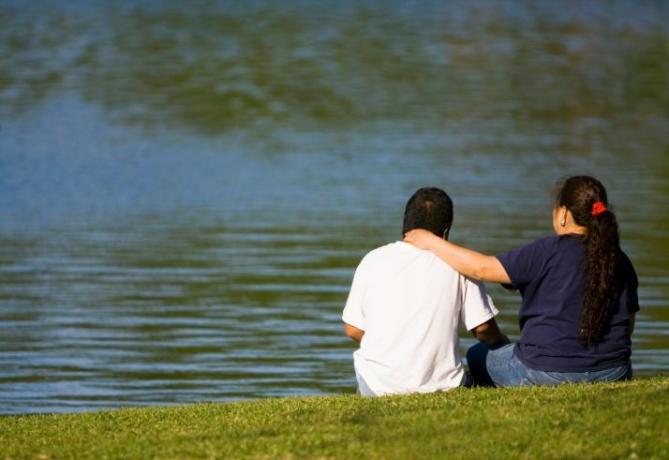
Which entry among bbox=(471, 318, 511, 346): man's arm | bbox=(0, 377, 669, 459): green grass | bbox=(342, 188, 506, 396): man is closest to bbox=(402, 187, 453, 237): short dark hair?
bbox=(342, 188, 506, 396): man

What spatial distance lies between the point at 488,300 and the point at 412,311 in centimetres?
43

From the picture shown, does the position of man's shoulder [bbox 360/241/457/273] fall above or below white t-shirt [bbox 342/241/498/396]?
above

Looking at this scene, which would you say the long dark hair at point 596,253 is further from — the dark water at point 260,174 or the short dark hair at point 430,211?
the dark water at point 260,174

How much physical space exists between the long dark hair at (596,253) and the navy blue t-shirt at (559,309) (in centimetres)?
6

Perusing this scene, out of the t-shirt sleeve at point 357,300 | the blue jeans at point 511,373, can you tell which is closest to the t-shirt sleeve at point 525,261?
the blue jeans at point 511,373

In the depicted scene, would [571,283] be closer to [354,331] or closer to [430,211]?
[430,211]

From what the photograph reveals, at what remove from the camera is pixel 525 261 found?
7441 mm

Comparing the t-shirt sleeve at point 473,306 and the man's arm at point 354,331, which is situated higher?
the t-shirt sleeve at point 473,306

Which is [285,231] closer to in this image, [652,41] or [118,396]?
[118,396]

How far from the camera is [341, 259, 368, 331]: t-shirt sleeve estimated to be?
25.0ft

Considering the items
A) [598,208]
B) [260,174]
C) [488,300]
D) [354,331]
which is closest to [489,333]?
[488,300]

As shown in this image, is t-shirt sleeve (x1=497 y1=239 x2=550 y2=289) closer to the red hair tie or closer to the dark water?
the red hair tie

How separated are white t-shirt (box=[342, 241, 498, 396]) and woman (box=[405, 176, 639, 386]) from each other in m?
0.12

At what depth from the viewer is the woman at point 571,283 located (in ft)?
24.2
